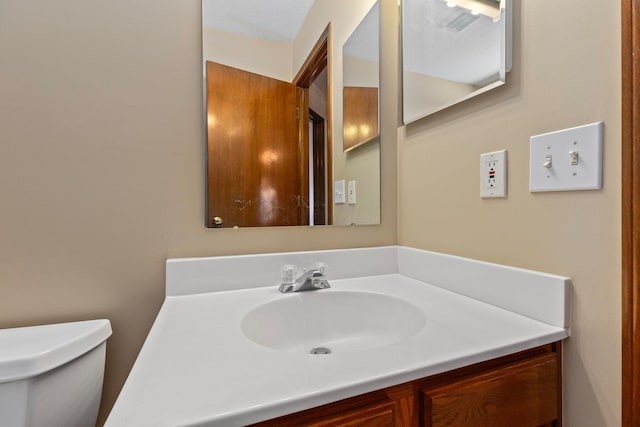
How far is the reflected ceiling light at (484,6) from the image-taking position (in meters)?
0.71

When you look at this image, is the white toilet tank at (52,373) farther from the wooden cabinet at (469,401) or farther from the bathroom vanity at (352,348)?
the wooden cabinet at (469,401)

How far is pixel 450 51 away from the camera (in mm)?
867

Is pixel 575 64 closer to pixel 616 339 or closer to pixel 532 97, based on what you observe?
pixel 532 97

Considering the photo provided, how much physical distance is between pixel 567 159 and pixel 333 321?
67cm

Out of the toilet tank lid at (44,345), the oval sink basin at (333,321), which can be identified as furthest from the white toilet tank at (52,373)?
the oval sink basin at (333,321)

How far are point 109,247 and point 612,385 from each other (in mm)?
1150

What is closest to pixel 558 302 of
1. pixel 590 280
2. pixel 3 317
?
pixel 590 280

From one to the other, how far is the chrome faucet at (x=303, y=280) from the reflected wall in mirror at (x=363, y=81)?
46 cm

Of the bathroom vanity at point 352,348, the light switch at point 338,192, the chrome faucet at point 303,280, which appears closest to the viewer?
the bathroom vanity at point 352,348

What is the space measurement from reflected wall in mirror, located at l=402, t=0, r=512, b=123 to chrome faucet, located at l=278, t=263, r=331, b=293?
0.60 m

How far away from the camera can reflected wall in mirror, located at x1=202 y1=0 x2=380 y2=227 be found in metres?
0.91

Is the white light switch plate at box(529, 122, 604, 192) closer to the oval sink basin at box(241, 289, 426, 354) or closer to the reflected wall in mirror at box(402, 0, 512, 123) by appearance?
the reflected wall in mirror at box(402, 0, 512, 123)

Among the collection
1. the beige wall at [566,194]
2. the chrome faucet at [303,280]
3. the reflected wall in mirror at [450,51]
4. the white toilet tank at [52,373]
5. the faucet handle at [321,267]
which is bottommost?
the white toilet tank at [52,373]

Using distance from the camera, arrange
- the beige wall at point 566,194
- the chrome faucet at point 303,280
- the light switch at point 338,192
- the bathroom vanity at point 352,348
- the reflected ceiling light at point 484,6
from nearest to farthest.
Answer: the bathroom vanity at point 352,348, the beige wall at point 566,194, the reflected ceiling light at point 484,6, the chrome faucet at point 303,280, the light switch at point 338,192
